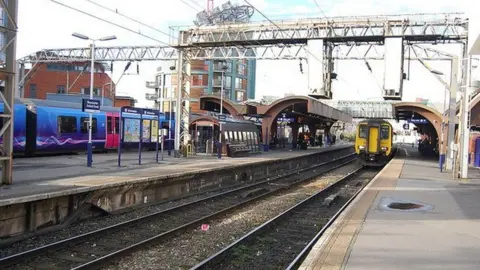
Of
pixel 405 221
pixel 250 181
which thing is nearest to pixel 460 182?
pixel 250 181

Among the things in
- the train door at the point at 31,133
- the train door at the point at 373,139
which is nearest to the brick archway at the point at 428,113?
the train door at the point at 373,139

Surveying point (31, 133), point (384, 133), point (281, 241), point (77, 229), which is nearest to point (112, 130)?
point (31, 133)

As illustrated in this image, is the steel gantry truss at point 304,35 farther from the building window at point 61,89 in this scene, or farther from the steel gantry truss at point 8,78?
the building window at point 61,89

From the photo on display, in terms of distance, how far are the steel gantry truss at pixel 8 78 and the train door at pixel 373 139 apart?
82.2 feet

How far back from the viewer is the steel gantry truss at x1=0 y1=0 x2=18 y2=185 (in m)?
12.3

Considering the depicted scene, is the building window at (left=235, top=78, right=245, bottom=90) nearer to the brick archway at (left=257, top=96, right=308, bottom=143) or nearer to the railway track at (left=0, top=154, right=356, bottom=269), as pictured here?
the brick archway at (left=257, top=96, right=308, bottom=143)

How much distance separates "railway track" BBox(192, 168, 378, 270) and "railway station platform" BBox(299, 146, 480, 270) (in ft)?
2.20

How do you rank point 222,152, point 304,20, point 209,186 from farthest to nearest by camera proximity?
point 222,152 < point 304,20 < point 209,186

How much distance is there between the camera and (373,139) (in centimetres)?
3275

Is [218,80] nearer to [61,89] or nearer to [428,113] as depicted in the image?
[61,89]

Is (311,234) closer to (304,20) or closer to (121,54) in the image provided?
(304,20)

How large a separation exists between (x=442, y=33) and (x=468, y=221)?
736 inches

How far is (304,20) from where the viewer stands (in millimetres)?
29094

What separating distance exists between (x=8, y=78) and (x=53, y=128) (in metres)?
12.1
